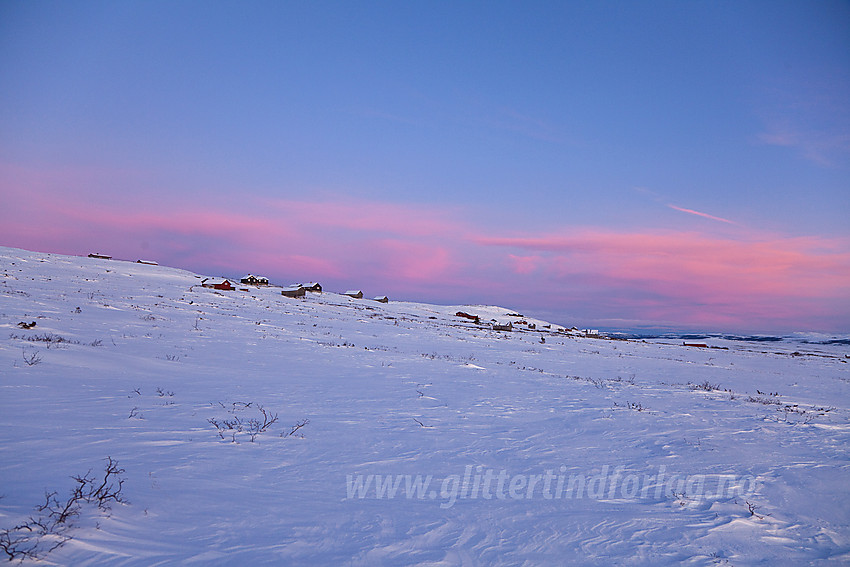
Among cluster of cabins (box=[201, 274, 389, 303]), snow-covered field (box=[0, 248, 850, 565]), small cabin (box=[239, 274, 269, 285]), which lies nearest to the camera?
snow-covered field (box=[0, 248, 850, 565])

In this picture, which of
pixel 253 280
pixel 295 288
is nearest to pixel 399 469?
pixel 295 288

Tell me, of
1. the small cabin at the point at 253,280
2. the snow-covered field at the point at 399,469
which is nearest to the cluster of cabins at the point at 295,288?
the small cabin at the point at 253,280

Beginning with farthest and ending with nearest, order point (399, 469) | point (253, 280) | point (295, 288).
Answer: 1. point (253, 280)
2. point (295, 288)
3. point (399, 469)

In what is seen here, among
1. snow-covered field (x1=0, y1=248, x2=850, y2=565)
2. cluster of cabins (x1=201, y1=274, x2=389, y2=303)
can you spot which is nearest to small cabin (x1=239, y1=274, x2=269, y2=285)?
cluster of cabins (x1=201, y1=274, x2=389, y2=303)

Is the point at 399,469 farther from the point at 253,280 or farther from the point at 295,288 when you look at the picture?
the point at 253,280

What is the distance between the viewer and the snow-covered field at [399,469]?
4082 mm

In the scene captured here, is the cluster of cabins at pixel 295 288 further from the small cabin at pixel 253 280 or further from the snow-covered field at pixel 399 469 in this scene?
the snow-covered field at pixel 399 469

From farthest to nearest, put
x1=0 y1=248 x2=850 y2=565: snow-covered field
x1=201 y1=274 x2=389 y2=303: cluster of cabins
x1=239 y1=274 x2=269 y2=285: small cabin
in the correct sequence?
x1=239 y1=274 x2=269 y2=285: small cabin < x1=201 y1=274 x2=389 y2=303: cluster of cabins < x1=0 y1=248 x2=850 y2=565: snow-covered field

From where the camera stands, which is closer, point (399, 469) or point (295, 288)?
point (399, 469)

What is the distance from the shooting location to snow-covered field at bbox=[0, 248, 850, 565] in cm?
408

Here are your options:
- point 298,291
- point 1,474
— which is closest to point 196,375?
point 1,474

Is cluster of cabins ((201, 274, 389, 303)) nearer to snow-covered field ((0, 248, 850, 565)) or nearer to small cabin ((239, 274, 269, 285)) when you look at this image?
small cabin ((239, 274, 269, 285))

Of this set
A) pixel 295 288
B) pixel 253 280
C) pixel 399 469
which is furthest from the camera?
pixel 253 280

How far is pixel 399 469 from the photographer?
6152mm
